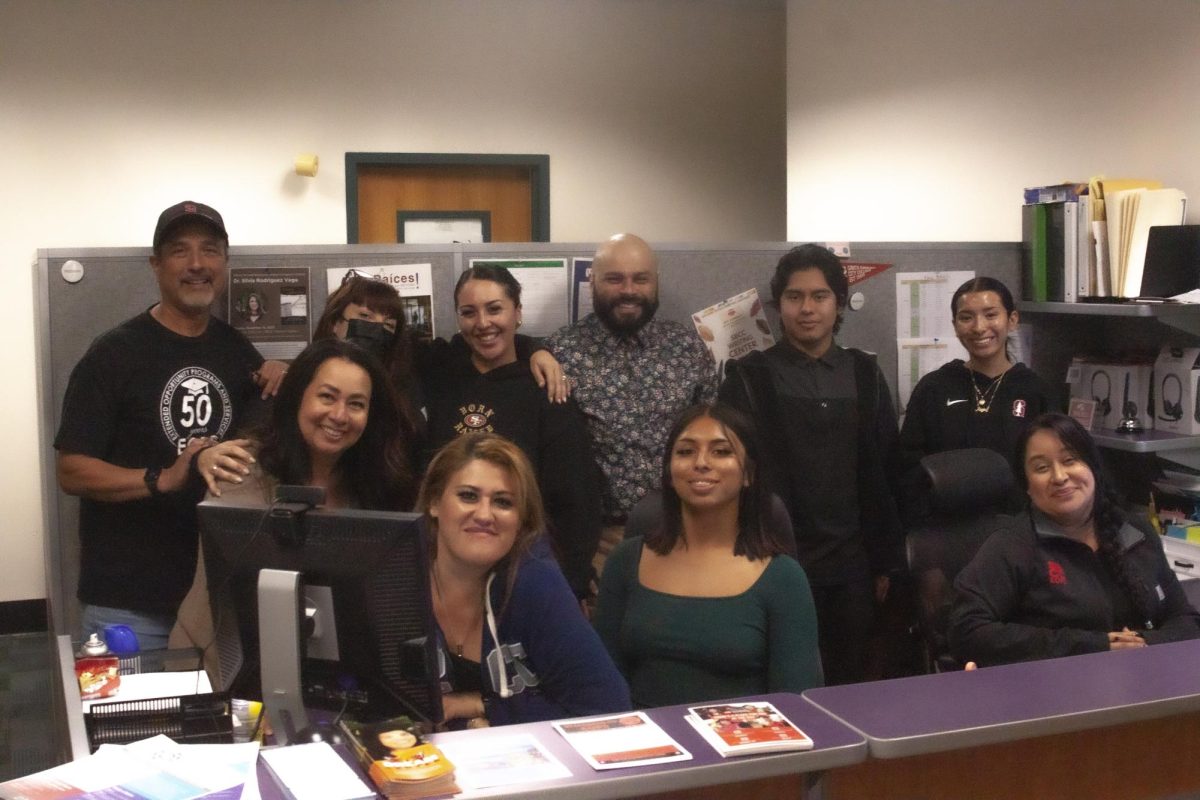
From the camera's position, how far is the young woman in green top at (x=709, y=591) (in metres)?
2.21

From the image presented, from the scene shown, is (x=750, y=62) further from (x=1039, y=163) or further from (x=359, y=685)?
(x=359, y=685)

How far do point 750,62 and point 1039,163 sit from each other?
2.26 meters

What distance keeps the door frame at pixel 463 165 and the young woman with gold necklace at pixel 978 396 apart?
8.73ft

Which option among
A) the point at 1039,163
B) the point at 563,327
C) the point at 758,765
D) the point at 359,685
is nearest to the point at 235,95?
the point at 563,327

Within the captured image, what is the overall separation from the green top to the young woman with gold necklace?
109 centimetres

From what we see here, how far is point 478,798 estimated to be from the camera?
1.42 metres

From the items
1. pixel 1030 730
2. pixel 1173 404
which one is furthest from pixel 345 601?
pixel 1173 404

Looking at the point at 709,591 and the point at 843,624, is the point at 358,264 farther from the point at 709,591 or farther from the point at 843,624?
the point at 843,624

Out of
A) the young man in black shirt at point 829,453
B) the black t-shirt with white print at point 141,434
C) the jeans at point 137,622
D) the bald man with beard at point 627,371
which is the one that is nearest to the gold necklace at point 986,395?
the young man in black shirt at point 829,453

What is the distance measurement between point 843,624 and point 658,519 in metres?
0.92

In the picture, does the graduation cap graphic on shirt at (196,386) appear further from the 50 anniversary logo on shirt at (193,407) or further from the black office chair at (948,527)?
the black office chair at (948,527)

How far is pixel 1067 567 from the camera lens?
2.47 meters

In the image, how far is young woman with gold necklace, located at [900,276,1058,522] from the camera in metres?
3.23

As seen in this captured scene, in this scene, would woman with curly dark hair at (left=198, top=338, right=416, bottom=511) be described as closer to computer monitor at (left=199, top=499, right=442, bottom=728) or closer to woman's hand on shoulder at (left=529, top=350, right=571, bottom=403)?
computer monitor at (left=199, top=499, right=442, bottom=728)
